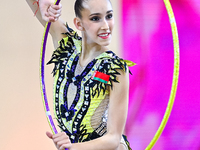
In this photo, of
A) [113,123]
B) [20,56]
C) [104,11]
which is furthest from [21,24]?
[113,123]

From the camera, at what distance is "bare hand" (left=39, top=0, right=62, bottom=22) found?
1.35 meters

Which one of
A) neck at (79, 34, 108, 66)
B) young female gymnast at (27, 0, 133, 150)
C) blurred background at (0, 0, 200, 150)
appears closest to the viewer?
young female gymnast at (27, 0, 133, 150)

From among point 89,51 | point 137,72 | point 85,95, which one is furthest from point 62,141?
point 137,72

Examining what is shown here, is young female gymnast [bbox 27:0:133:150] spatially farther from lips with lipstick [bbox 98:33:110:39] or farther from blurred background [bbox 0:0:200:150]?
blurred background [bbox 0:0:200:150]

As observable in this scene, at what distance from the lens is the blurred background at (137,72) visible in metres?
2.12

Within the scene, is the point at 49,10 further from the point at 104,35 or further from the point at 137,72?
the point at 137,72

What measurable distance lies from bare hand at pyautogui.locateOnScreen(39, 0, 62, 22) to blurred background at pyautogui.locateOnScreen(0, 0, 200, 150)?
751mm

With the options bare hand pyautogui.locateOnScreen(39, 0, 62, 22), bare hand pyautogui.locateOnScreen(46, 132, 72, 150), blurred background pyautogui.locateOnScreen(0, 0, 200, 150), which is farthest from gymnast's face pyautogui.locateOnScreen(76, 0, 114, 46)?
blurred background pyautogui.locateOnScreen(0, 0, 200, 150)

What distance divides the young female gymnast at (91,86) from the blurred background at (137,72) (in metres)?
0.78

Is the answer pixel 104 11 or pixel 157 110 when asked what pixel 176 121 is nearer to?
pixel 157 110

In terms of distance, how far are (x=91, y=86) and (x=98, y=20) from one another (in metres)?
0.27

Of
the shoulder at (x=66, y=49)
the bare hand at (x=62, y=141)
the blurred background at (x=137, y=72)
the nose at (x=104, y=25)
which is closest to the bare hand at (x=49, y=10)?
the shoulder at (x=66, y=49)

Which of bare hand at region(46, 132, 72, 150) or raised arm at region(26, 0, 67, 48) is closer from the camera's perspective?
bare hand at region(46, 132, 72, 150)

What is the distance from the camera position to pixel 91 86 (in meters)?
1.28
